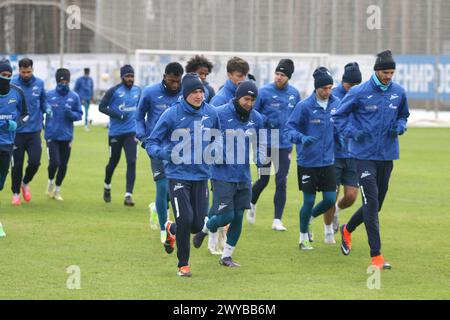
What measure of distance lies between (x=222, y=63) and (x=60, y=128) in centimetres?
2191

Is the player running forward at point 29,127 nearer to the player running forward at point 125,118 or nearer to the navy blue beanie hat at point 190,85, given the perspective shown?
the player running forward at point 125,118

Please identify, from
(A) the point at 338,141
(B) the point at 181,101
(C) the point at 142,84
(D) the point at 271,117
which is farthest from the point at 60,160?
(C) the point at 142,84

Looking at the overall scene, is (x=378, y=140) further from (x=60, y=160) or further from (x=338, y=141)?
(x=60, y=160)

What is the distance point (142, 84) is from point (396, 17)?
43.0 ft

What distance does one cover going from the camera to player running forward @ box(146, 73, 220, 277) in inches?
398

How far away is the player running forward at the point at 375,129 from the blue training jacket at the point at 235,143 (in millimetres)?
980

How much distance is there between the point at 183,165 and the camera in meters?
10.2

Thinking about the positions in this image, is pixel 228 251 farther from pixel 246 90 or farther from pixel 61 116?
pixel 61 116

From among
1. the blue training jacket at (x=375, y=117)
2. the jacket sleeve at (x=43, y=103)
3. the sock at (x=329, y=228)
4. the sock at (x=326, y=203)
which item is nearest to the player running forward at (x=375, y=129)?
the blue training jacket at (x=375, y=117)

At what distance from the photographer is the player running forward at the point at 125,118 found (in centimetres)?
1623

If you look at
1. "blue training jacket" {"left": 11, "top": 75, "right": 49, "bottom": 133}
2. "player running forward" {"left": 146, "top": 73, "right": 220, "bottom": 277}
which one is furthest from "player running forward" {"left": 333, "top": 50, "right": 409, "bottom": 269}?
"blue training jacket" {"left": 11, "top": 75, "right": 49, "bottom": 133}

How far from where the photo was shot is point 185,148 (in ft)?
33.2

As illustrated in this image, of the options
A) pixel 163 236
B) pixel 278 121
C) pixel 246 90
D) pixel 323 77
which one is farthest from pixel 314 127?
pixel 163 236

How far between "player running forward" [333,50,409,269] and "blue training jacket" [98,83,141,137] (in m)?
6.08
